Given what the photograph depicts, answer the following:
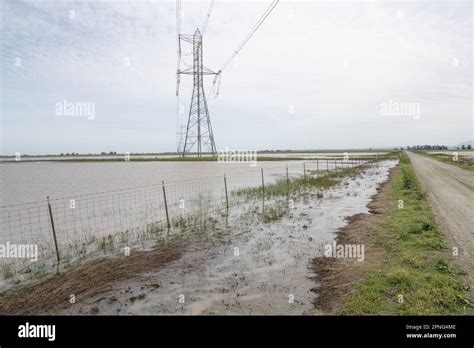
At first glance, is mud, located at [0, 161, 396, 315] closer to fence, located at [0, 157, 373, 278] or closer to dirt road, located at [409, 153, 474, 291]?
fence, located at [0, 157, 373, 278]

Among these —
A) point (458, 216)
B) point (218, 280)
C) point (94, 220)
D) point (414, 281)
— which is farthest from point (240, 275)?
point (94, 220)

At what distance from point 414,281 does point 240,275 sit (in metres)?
3.88

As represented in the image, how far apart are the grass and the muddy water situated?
1.19 metres

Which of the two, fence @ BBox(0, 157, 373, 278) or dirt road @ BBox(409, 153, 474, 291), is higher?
dirt road @ BBox(409, 153, 474, 291)

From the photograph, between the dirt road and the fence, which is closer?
the dirt road

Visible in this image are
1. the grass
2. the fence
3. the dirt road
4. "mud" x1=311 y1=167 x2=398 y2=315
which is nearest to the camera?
the grass

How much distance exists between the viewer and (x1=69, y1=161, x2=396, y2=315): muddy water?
620 cm

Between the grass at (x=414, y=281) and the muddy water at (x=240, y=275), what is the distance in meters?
1.19
